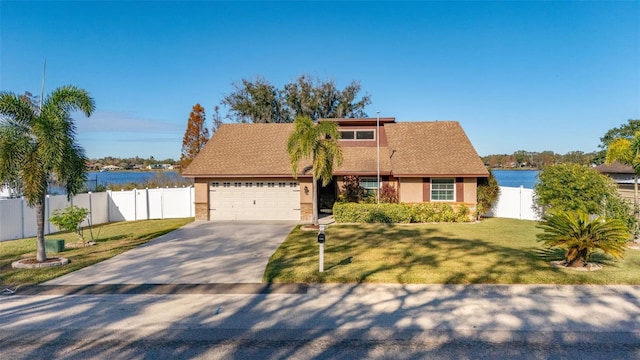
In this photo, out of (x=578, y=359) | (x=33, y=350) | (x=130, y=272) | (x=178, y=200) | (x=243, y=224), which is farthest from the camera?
(x=178, y=200)

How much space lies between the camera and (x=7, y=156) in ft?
30.7

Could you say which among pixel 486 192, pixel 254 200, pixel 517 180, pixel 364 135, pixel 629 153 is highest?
pixel 364 135

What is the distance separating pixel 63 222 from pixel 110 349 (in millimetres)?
9452

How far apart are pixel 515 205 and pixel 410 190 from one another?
5614 mm

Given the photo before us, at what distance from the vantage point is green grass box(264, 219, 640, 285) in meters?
8.24

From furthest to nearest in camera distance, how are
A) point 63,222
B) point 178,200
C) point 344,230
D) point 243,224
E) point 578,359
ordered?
point 178,200, point 243,224, point 344,230, point 63,222, point 578,359

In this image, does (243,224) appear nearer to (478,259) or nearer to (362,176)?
(362,176)

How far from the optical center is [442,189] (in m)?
18.8

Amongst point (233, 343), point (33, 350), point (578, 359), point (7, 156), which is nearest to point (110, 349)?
point (33, 350)

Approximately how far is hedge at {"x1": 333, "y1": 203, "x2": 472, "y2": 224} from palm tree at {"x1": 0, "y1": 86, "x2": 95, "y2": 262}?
1074 cm

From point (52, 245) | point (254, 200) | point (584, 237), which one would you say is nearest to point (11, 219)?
point (52, 245)

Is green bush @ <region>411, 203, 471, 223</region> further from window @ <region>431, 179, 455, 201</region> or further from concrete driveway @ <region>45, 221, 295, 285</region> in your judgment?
concrete driveway @ <region>45, 221, 295, 285</region>

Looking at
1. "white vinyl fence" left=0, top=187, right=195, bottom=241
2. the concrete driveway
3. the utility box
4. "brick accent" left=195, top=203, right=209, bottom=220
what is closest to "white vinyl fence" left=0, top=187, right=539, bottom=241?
"white vinyl fence" left=0, top=187, right=195, bottom=241

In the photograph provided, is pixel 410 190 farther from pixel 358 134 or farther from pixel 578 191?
pixel 578 191
